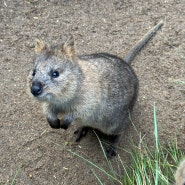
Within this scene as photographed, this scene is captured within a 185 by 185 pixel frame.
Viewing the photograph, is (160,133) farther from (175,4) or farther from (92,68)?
(175,4)

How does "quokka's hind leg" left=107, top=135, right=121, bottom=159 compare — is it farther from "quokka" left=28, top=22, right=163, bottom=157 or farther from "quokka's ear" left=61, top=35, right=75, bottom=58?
"quokka's ear" left=61, top=35, right=75, bottom=58

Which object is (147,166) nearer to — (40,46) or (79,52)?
(40,46)

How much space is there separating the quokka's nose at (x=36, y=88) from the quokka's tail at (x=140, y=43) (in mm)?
2018

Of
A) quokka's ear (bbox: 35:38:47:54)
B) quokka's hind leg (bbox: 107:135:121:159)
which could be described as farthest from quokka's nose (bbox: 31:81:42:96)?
quokka's hind leg (bbox: 107:135:121:159)

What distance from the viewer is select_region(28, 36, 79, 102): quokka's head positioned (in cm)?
473

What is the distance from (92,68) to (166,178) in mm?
1533

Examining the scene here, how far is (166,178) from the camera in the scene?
5.03 metres

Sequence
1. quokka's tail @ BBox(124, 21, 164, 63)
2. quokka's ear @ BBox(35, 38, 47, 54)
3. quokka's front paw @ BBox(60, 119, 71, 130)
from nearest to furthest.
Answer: quokka's ear @ BBox(35, 38, 47, 54)
quokka's front paw @ BBox(60, 119, 71, 130)
quokka's tail @ BBox(124, 21, 164, 63)

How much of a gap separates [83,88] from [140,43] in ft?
5.91

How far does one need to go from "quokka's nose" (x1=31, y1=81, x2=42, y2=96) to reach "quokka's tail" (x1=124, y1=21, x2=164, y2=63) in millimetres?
2018

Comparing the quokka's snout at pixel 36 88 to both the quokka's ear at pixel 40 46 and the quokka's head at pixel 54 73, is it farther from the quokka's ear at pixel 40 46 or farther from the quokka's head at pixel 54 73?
the quokka's ear at pixel 40 46

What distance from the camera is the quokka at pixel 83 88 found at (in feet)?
15.8

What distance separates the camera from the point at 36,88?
15.3 feet

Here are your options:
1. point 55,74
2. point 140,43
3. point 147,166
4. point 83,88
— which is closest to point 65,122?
point 83,88
